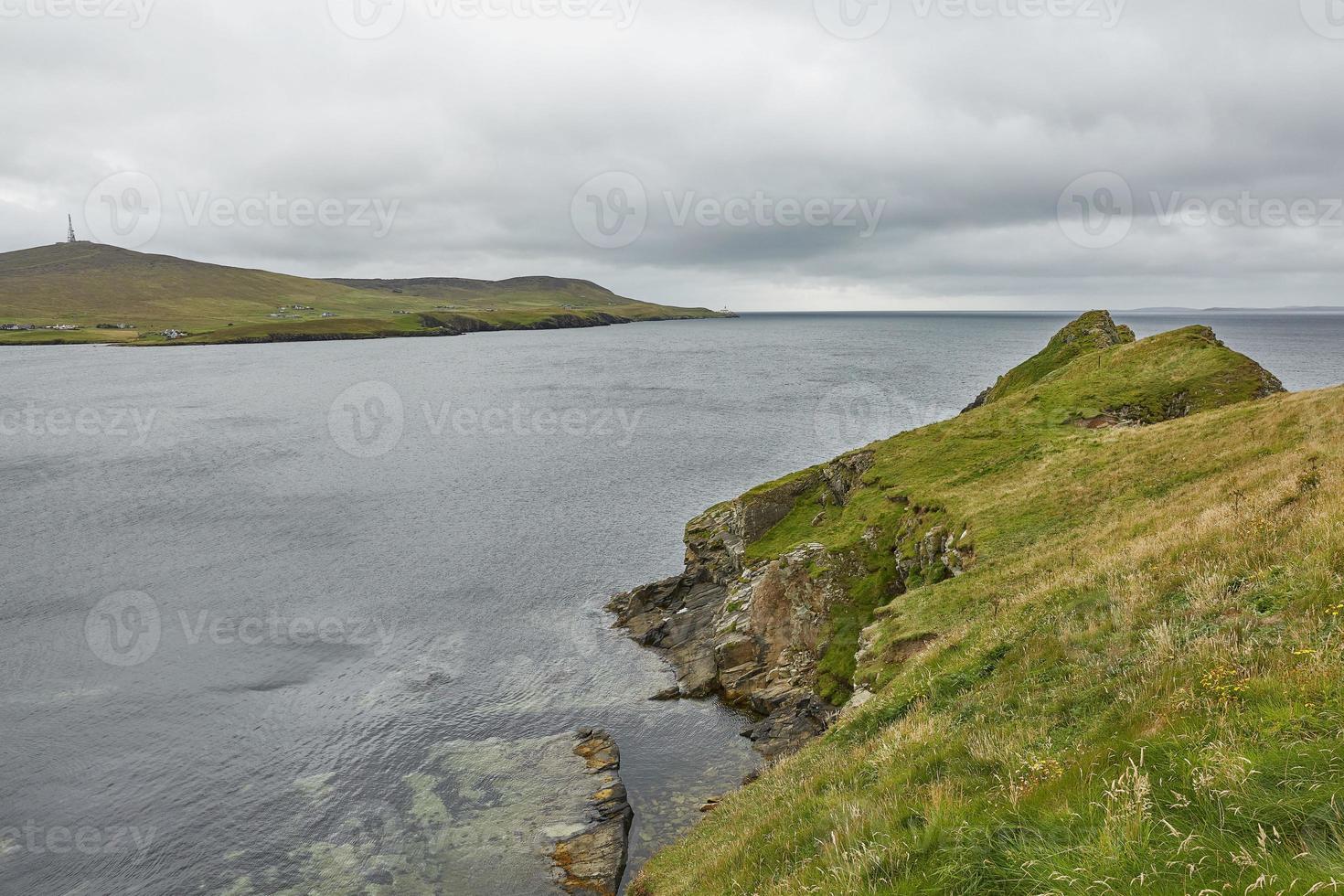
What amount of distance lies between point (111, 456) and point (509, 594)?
65316mm

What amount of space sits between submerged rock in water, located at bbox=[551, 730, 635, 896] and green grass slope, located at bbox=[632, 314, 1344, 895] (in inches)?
128

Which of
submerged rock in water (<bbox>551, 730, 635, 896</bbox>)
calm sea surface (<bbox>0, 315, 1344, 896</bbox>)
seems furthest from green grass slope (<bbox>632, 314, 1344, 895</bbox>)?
calm sea surface (<bbox>0, 315, 1344, 896</bbox>)

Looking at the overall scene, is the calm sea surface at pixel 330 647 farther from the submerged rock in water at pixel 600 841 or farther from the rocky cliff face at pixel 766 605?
the rocky cliff face at pixel 766 605

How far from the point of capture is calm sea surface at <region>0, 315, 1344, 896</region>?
87.9ft

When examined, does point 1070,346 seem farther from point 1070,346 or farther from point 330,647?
point 330,647

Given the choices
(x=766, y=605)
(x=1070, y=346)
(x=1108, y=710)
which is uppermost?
(x=1070, y=346)

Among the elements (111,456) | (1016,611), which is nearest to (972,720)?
(1016,611)

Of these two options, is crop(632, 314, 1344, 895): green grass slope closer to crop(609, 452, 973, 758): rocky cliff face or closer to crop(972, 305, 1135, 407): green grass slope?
crop(609, 452, 973, 758): rocky cliff face

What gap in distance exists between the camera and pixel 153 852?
1025 inches

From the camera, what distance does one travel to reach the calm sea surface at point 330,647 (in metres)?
26.8

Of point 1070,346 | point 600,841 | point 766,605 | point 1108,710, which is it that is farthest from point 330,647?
point 1070,346

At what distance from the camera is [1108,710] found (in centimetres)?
1161

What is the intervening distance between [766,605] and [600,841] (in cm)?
1689

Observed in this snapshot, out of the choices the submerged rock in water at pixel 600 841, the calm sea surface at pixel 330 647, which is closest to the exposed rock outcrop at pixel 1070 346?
the calm sea surface at pixel 330 647
